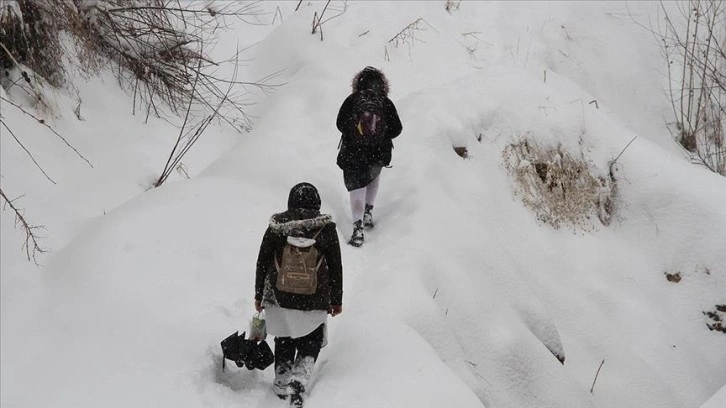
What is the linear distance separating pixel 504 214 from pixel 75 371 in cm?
400

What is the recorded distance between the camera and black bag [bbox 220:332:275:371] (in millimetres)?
3098

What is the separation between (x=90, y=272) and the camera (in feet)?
12.0

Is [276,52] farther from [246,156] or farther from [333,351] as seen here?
[333,351]

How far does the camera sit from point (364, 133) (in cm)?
448

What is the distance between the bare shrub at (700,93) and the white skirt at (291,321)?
271 inches

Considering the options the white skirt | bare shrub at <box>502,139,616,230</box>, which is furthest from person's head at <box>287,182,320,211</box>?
bare shrub at <box>502,139,616,230</box>

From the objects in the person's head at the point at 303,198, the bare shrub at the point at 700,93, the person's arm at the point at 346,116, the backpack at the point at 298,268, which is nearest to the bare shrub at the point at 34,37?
the person's arm at the point at 346,116

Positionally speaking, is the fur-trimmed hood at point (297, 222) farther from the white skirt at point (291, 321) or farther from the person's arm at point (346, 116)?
the person's arm at point (346, 116)

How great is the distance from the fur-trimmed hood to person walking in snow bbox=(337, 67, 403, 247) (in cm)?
167

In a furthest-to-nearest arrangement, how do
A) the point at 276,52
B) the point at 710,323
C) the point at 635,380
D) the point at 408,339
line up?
the point at 276,52 → the point at 710,323 → the point at 635,380 → the point at 408,339

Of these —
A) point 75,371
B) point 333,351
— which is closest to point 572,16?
point 333,351

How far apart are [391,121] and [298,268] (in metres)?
2.07

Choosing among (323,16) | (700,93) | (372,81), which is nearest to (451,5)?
(323,16)

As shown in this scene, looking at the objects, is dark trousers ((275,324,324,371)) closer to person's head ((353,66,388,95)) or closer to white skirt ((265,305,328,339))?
white skirt ((265,305,328,339))
